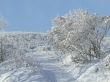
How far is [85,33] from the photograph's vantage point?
3067 cm

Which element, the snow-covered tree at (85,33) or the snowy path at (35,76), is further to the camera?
the snow-covered tree at (85,33)

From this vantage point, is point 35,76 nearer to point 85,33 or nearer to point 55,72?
point 55,72

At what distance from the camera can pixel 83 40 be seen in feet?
101

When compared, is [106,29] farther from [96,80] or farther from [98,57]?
[96,80]

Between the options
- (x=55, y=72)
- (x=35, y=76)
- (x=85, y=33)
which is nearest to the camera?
(x=35, y=76)

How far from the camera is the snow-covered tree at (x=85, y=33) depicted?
101 ft

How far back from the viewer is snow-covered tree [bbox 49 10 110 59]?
101ft

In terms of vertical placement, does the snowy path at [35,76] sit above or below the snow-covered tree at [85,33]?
below

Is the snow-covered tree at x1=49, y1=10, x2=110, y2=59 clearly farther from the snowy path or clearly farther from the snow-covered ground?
the snowy path

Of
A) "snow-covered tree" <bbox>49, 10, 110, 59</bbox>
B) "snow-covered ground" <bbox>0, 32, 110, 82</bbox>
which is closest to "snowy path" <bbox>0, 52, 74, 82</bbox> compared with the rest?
"snow-covered ground" <bbox>0, 32, 110, 82</bbox>

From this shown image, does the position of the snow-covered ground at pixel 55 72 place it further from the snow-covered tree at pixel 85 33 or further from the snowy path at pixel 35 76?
the snow-covered tree at pixel 85 33

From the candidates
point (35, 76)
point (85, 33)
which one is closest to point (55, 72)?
point (35, 76)

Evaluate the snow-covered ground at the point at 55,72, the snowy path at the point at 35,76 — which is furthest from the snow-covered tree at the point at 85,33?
the snowy path at the point at 35,76

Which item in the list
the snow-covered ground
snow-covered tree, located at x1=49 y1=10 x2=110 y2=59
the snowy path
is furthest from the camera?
snow-covered tree, located at x1=49 y1=10 x2=110 y2=59
